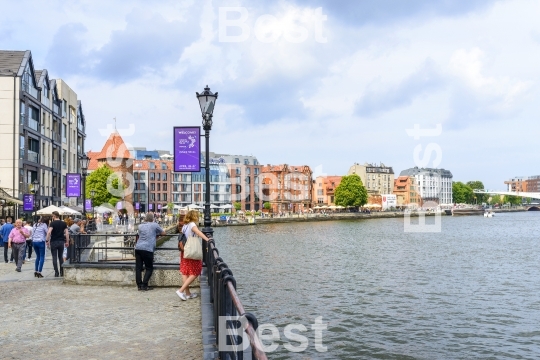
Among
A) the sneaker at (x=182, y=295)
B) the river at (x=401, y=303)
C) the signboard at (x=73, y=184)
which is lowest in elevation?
the river at (x=401, y=303)

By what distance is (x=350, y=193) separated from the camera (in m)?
162

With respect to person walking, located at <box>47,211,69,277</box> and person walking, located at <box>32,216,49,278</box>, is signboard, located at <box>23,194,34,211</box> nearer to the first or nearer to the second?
person walking, located at <box>32,216,49,278</box>

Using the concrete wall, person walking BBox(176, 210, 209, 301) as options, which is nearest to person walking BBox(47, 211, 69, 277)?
person walking BBox(176, 210, 209, 301)

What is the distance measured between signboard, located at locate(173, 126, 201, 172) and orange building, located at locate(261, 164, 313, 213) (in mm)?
145732

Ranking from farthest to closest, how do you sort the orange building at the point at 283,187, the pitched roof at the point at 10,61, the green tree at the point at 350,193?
the orange building at the point at 283,187 → the green tree at the point at 350,193 → the pitched roof at the point at 10,61

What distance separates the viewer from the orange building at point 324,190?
19450 centimetres

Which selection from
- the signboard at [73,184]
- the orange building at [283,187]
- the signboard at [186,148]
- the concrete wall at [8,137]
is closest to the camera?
the signboard at [186,148]

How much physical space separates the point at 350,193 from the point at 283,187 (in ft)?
67.3

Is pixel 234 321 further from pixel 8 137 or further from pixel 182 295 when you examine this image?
pixel 8 137

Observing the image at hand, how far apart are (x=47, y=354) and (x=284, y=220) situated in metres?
122

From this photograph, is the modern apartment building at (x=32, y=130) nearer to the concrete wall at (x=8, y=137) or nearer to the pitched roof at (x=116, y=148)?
the concrete wall at (x=8, y=137)

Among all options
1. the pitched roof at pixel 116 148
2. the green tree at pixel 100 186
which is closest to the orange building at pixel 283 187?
the pitched roof at pixel 116 148

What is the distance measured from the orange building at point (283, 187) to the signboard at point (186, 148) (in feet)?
478

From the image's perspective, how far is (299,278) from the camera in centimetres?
3070
